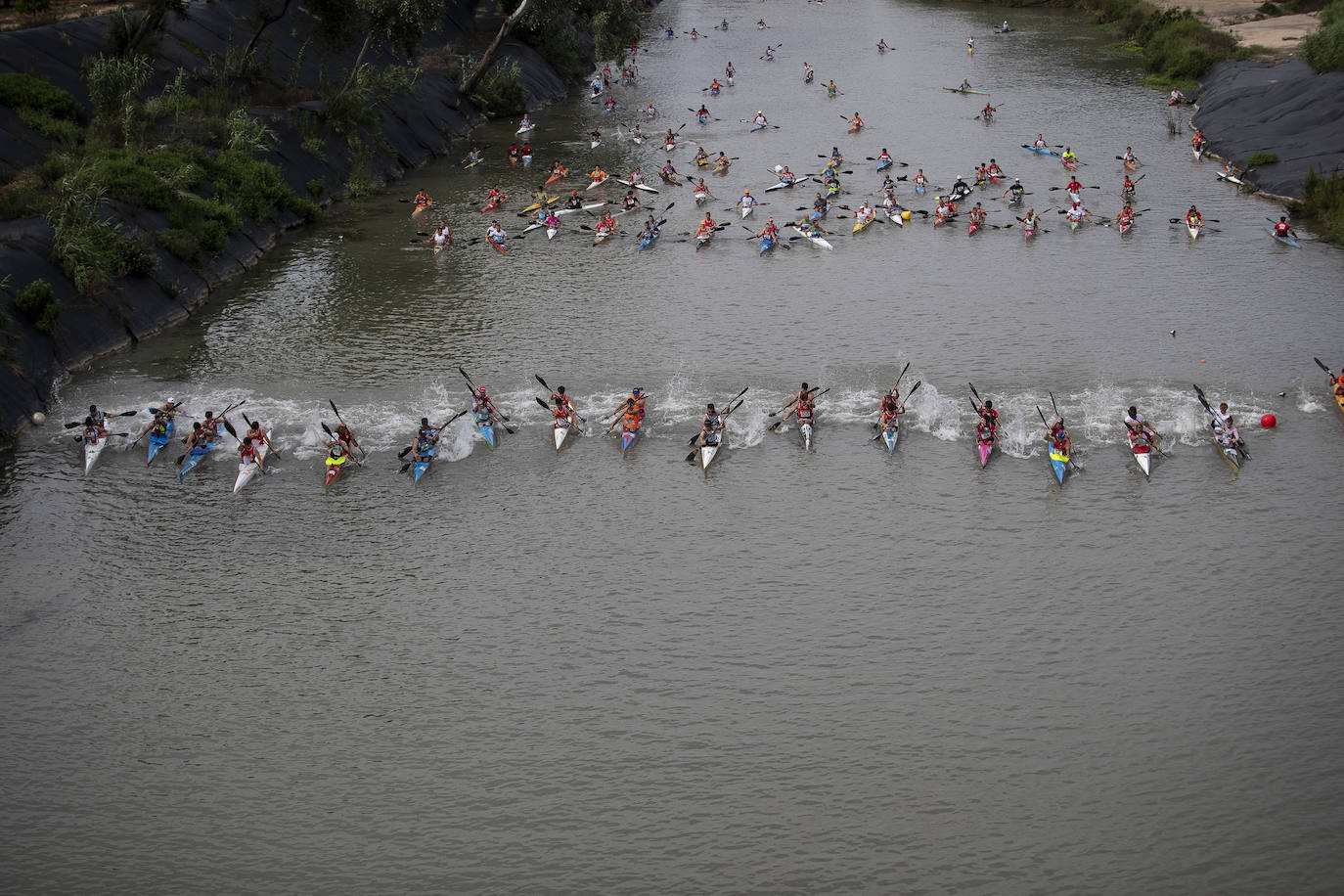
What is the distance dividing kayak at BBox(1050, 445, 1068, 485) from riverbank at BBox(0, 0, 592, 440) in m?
27.7

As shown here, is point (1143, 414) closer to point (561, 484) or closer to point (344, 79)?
point (561, 484)

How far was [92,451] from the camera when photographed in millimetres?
29062

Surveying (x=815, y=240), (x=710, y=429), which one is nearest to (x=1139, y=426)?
(x=710, y=429)

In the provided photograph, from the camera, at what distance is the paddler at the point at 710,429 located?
29.0m

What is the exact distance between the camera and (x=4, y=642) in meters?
22.4

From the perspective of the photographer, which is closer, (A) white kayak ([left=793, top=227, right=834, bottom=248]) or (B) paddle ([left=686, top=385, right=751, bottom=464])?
(B) paddle ([left=686, top=385, right=751, bottom=464])

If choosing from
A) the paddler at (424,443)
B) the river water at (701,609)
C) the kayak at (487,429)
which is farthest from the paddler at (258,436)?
the kayak at (487,429)

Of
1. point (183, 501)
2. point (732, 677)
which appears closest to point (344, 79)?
point (183, 501)

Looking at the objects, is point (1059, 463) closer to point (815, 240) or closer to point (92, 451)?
point (815, 240)

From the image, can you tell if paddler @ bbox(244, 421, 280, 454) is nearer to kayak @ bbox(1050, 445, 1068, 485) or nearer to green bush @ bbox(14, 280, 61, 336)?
green bush @ bbox(14, 280, 61, 336)

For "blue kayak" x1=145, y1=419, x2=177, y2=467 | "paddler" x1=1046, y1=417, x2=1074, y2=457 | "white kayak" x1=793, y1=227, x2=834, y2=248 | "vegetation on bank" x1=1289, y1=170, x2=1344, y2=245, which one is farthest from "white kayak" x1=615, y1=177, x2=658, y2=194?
"paddler" x1=1046, y1=417, x2=1074, y2=457

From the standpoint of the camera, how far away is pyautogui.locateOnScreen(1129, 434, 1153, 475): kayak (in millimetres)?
27234

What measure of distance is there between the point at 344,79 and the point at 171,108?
13.7 metres

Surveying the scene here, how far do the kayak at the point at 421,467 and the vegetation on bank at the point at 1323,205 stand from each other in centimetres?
3532
